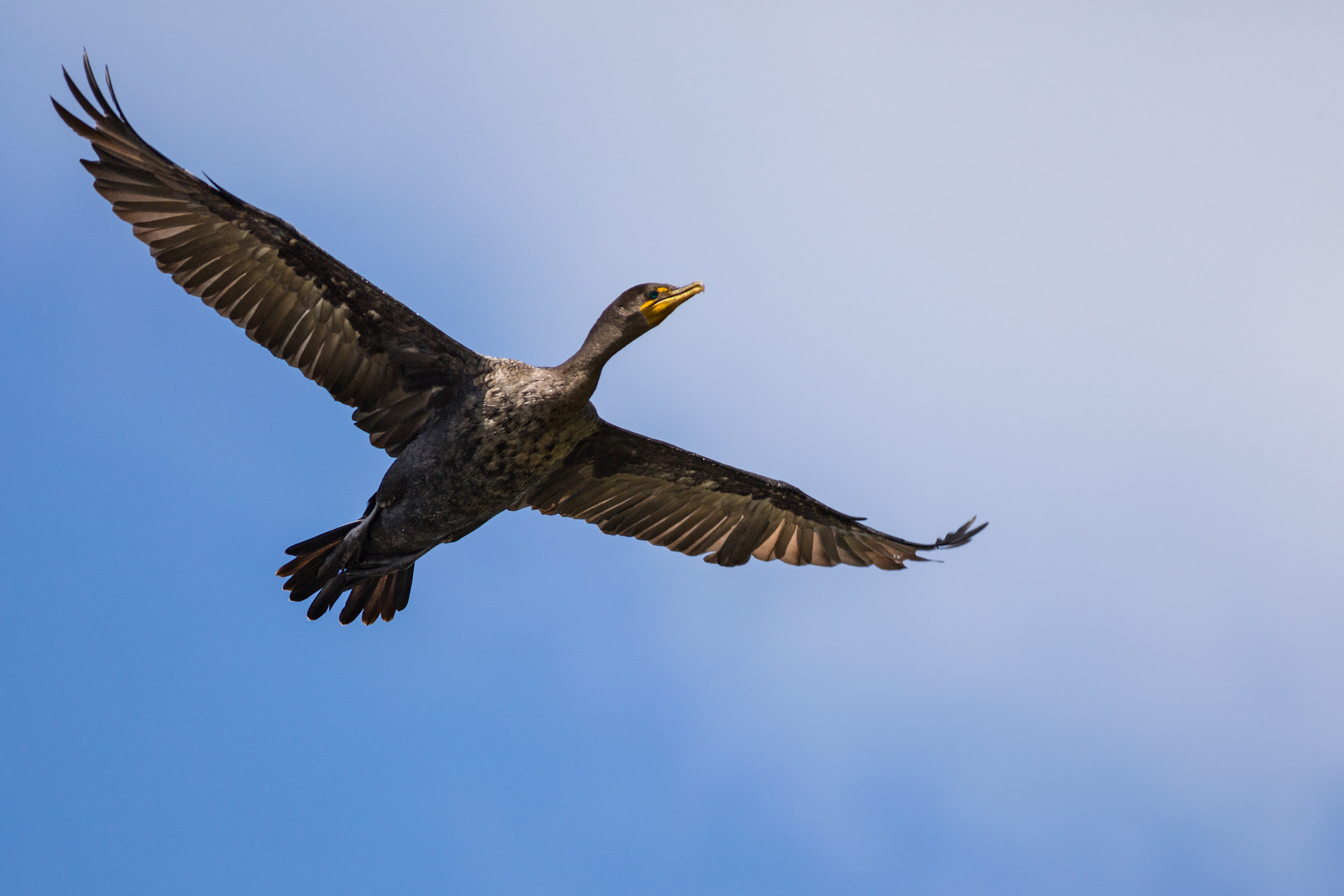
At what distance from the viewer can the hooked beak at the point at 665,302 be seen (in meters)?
9.98

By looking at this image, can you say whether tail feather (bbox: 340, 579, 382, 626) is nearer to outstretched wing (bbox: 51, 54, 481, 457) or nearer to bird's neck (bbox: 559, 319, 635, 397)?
outstretched wing (bbox: 51, 54, 481, 457)

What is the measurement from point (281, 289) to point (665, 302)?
10.5ft

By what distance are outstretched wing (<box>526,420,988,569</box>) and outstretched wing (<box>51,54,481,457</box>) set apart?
168 cm

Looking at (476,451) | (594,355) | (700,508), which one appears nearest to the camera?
(476,451)

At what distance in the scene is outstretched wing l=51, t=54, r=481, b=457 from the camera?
30.3ft

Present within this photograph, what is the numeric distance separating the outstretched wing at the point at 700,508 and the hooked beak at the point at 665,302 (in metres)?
1.39

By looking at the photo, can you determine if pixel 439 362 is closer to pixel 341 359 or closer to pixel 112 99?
pixel 341 359

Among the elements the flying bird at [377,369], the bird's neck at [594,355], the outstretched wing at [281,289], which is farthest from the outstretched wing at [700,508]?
the outstretched wing at [281,289]

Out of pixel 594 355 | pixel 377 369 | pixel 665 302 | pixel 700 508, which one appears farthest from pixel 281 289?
pixel 700 508

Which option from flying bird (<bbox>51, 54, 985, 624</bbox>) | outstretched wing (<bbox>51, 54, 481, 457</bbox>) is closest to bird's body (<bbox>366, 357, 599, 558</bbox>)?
flying bird (<bbox>51, 54, 985, 624</bbox>)

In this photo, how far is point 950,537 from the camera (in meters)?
10.7

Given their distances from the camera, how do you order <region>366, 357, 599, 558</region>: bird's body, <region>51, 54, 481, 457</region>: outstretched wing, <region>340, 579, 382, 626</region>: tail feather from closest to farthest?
<region>51, 54, 481, 457</region>: outstretched wing
<region>366, 357, 599, 558</region>: bird's body
<region>340, 579, 382, 626</region>: tail feather

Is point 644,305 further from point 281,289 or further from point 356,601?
point 356,601

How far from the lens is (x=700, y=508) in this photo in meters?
11.9
